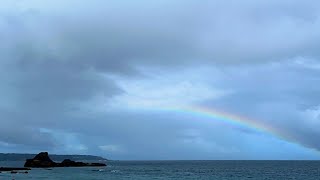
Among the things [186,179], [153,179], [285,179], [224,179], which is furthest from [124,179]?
[285,179]

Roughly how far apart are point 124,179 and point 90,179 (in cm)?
900

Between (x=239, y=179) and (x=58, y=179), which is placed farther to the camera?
(x=239, y=179)

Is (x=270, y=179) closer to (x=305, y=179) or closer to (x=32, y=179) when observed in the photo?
(x=305, y=179)

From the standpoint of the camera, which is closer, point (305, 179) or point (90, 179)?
point (90, 179)

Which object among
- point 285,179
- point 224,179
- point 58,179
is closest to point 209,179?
point 224,179

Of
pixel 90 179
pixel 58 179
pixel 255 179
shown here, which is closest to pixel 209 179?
pixel 255 179

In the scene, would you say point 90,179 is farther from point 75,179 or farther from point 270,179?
point 270,179

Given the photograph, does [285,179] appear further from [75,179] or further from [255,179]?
[75,179]

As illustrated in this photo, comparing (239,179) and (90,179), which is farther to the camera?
(239,179)

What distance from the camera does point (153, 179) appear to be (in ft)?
357

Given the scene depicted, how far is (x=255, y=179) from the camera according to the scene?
111875 millimetres

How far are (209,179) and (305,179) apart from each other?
83.9 feet

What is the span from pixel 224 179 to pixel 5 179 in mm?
54723

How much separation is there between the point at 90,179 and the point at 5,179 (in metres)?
21.0
